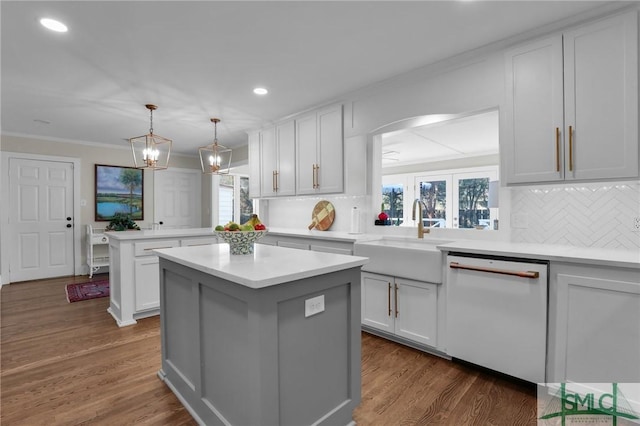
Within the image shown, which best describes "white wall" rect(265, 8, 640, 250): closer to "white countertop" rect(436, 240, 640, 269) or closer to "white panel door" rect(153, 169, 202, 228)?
"white countertop" rect(436, 240, 640, 269)

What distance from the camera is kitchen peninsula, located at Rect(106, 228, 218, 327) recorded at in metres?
3.32

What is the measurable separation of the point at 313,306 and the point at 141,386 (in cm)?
153

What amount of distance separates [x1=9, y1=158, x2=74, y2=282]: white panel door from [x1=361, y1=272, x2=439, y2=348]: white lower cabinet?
5678 mm

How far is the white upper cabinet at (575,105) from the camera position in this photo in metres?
1.93

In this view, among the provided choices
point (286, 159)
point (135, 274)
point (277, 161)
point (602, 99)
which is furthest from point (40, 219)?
point (602, 99)

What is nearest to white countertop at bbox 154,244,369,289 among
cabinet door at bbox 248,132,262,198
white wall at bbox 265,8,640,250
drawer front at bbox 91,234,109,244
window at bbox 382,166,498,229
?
white wall at bbox 265,8,640,250

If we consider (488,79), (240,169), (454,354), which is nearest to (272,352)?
(454,354)

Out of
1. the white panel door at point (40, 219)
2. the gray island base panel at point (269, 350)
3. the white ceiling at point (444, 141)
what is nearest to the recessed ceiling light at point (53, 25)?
the gray island base panel at point (269, 350)

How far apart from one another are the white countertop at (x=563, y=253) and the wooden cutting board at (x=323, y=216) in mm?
1892

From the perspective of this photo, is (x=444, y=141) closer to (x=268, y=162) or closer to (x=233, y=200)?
(x=268, y=162)

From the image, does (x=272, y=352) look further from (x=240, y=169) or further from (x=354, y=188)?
(x=240, y=169)

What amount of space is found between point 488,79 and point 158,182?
249 inches

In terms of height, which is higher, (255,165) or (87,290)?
(255,165)

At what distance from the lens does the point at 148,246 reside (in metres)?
3.46
